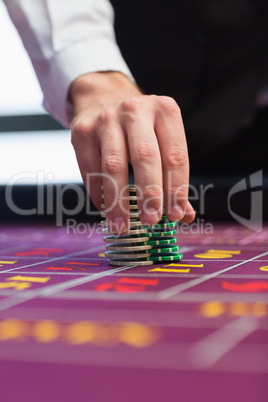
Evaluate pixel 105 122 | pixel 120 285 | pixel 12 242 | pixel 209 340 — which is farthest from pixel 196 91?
pixel 209 340

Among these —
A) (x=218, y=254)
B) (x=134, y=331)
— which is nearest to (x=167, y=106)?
(x=218, y=254)

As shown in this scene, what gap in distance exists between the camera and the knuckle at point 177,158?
4.92 feet

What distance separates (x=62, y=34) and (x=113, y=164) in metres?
1.05

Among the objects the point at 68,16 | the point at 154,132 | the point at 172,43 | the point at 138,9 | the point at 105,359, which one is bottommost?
the point at 105,359

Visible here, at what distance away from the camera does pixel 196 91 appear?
403 cm

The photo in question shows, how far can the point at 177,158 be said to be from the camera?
4.93 ft

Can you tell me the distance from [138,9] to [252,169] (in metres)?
1.53

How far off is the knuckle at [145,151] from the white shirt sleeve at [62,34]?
0.84 m

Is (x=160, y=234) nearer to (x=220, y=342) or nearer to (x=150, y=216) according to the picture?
(x=150, y=216)

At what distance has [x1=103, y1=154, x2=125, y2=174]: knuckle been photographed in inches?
58.3

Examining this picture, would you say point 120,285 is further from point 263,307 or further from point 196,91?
point 196,91

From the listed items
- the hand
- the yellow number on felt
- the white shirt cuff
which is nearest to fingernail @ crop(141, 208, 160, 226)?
the hand

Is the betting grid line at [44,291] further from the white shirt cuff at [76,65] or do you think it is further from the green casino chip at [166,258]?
the white shirt cuff at [76,65]

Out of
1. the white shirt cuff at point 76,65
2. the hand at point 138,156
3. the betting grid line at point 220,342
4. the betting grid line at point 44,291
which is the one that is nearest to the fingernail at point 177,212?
the hand at point 138,156
